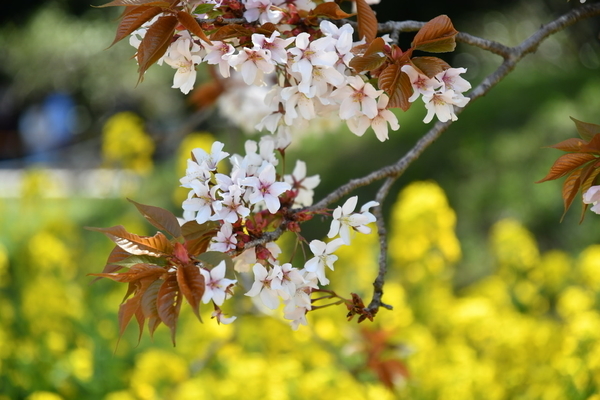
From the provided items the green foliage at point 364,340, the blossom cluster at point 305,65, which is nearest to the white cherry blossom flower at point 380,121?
the blossom cluster at point 305,65

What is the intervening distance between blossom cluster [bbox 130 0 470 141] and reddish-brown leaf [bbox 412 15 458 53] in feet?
0.13

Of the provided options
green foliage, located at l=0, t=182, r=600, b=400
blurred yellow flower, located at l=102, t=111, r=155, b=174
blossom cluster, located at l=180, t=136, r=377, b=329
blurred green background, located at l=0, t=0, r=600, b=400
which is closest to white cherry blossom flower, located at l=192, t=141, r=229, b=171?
blossom cluster, located at l=180, t=136, r=377, b=329

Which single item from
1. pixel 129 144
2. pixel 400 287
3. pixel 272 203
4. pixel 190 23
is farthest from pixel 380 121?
pixel 129 144

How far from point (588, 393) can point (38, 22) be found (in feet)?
29.4

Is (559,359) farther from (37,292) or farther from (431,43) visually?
(37,292)

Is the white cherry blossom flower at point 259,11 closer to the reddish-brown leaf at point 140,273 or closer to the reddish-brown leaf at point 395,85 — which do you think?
the reddish-brown leaf at point 395,85

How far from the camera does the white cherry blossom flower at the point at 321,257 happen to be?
906mm

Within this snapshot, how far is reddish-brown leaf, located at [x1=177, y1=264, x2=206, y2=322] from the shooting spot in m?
0.78

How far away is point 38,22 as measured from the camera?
8.86 meters

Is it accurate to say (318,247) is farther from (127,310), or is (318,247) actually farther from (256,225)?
(127,310)

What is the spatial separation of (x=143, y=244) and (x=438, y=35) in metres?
0.50

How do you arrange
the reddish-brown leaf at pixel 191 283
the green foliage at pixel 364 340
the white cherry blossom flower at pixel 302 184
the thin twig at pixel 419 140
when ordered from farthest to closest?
1. the green foliage at pixel 364 340
2. the white cherry blossom flower at pixel 302 184
3. the thin twig at pixel 419 140
4. the reddish-brown leaf at pixel 191 283

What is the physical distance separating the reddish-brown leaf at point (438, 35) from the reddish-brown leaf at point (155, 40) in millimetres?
334

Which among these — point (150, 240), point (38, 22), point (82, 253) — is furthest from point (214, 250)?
point (38, 22)
